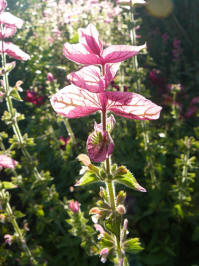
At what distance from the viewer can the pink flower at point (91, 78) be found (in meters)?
0.86

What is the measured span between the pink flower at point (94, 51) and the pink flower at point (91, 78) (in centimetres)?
3

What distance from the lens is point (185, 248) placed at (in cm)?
302

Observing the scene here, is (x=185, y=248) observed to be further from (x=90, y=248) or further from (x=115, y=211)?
(x=115, y=211)

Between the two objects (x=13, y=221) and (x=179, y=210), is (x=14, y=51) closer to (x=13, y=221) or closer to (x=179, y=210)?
(x=13, y=221)

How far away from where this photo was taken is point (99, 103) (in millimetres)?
955

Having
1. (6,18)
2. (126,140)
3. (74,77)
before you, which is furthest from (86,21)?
(74,77)

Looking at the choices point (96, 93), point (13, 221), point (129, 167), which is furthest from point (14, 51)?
point (129, 167)

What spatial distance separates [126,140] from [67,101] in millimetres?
2814

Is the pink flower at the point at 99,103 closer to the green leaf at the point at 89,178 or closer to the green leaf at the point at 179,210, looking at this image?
the green leaf at the point at 89,178

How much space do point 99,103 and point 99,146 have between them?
151mm

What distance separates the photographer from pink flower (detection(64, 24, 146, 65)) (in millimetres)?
844

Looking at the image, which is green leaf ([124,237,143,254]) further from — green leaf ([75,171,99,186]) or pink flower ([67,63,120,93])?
pink flower ([67,63,120,93])

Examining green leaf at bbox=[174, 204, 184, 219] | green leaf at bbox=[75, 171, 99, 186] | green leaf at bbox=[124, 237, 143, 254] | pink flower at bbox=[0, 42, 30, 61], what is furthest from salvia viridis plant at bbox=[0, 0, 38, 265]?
green leaf at bbox=[174, 204, 184, 219]

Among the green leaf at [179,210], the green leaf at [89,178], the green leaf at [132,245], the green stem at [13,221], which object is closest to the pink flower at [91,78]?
the green leaf at [89,178]
